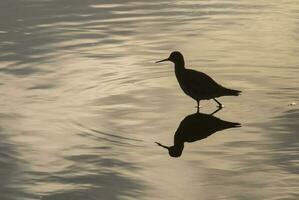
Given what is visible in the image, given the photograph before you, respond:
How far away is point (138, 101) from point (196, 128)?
1.86m

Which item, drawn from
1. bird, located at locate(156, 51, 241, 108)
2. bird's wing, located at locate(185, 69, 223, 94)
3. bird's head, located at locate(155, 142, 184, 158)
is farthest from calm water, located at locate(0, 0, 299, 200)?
bird's wing, located at locate(185, 69, 223, 94)

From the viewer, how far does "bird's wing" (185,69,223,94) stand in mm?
14352

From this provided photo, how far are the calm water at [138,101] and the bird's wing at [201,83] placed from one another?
415 millimetres

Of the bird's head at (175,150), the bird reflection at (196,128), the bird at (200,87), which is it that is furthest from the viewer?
the bird at (200,87)

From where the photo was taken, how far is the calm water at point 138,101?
35.3 ft

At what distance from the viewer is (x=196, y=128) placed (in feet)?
44.1

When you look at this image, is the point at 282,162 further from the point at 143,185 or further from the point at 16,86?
the point at 16,86

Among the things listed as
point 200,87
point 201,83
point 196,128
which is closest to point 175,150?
point 196,128

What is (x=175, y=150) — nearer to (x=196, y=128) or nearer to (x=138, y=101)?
(x=196, y=128)

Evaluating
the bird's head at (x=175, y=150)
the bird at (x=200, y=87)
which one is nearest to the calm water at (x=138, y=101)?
the bird's head at (x=175, y=150)

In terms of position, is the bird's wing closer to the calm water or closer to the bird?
the bird

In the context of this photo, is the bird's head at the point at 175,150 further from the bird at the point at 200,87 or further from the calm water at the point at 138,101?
the bird at the point at 200,87

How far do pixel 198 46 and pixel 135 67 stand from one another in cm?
263

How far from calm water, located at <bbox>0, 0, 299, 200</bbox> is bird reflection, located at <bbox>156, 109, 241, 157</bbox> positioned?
16 cm
